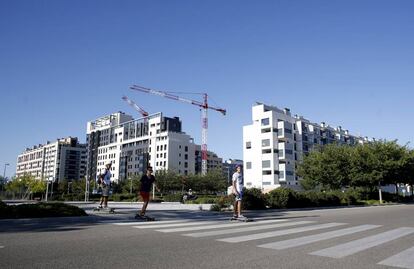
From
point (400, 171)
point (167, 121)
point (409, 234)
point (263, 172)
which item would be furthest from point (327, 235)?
point (167, 121)

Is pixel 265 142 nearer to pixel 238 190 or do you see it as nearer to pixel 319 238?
pixel 238 190

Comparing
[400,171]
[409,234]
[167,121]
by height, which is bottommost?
[409,234]

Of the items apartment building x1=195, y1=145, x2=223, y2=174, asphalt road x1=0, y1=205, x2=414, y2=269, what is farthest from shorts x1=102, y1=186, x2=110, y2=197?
apartment building x1=195, y1=145, x2=223, y2=174

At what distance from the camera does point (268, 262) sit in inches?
225

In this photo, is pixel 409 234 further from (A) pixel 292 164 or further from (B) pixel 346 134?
(B) pixel 346 134

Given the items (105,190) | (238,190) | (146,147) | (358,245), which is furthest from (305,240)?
(146,147)

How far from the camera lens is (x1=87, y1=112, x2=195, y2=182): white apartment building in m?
129

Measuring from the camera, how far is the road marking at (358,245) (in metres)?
6.54

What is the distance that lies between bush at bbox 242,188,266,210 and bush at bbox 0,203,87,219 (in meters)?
9.24

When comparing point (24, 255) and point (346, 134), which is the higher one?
point (346, 134)

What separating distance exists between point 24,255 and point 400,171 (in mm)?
43999

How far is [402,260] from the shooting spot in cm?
612

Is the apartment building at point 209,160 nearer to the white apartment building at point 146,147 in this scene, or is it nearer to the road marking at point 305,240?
the white apartment building at point 146,147

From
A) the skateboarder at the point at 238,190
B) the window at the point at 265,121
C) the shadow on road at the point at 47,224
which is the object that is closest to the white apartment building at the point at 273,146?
the window at the point at 265,121
